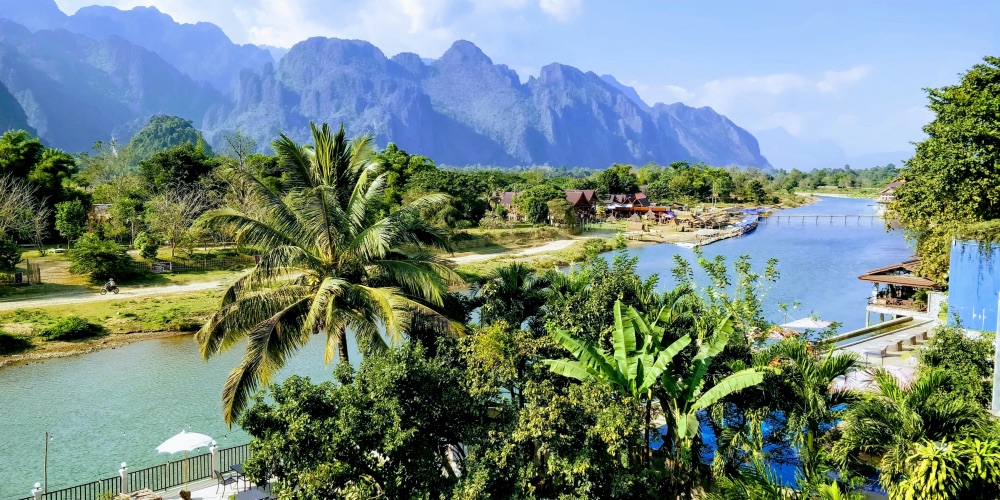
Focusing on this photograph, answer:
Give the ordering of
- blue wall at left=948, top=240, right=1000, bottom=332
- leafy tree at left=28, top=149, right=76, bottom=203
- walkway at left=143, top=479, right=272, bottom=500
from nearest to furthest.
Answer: walkway at left=143, top=479, right=272, bottom=500 < blue wall at left=948, top=240, right=1000, bottom=332 < leafy tree at left=28, top=149, right=76, bottom=203

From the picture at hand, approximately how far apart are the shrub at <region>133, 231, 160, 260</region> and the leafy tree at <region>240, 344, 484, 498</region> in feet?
107

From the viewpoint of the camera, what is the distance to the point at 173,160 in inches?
1955

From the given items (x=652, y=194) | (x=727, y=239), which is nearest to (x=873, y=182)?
(x=652, y=194)

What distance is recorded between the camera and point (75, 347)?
24516 mm

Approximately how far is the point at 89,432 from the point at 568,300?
14223 mm

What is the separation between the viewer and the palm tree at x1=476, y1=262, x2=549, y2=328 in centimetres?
1050

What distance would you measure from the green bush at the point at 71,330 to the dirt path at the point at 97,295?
3152mm

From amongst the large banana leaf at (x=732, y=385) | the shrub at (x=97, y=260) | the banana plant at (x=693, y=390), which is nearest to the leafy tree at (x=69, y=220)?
the shrub at (x=97, y=260)

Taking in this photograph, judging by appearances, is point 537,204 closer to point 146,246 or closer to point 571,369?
point 146,246

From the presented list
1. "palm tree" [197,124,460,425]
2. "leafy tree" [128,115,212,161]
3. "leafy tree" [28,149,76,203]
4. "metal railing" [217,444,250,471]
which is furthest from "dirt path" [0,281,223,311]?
"leafy tree" [128,115,212,161]

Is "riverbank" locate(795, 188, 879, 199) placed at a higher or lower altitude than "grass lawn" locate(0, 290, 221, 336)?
higher

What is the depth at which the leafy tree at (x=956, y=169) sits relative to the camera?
763 inches

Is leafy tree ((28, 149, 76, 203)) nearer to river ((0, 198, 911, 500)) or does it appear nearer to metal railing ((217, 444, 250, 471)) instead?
river ((0, 198, 911, 500))

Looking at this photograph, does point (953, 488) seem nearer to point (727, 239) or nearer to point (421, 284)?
point (421, 284)
